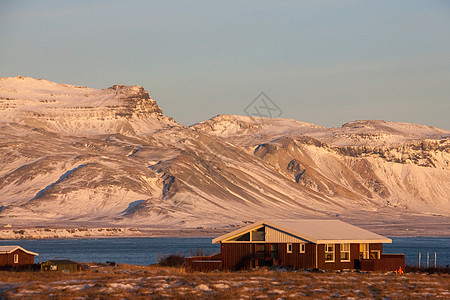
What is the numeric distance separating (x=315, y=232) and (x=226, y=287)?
54.7 feet

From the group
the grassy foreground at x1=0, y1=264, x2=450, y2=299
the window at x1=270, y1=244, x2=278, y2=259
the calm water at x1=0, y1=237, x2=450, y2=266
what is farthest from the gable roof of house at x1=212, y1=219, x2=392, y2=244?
→ the calm water at x1=0, y1=237, x2=450, y2=266

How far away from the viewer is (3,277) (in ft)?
154

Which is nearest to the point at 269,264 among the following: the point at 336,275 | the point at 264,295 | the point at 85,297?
the point at 336,275

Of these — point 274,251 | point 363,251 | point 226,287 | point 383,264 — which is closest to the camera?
point 226,287

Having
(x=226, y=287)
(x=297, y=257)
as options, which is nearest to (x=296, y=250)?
(x=297, y=257)

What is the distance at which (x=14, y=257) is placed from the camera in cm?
6700

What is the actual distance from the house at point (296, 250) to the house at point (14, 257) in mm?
16031

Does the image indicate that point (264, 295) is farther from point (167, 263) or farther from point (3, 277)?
point (167, 263)

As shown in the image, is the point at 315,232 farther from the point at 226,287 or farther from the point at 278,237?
the point at 226,287

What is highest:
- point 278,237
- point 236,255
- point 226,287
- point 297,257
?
point 278,237

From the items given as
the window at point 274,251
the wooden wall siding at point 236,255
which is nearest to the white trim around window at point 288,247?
the window at point 274,251

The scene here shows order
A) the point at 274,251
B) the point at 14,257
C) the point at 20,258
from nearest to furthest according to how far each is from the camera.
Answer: the point at 274,251, the point at 14,257, the point at 20,258

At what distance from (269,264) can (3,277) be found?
18117 millimetres

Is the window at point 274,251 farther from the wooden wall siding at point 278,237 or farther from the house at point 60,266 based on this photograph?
the house at point 60,266
